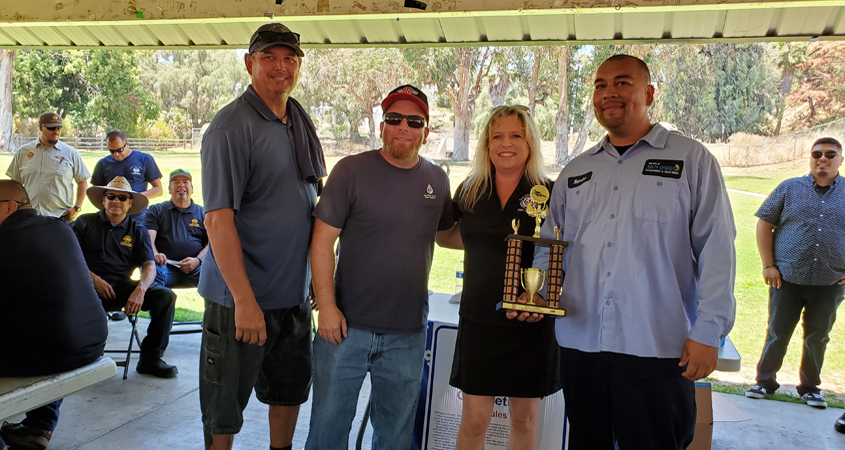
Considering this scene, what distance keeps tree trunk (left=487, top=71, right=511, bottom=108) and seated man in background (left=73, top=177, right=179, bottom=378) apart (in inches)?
340

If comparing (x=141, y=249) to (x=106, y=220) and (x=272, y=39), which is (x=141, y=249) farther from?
(x=272, y=39)

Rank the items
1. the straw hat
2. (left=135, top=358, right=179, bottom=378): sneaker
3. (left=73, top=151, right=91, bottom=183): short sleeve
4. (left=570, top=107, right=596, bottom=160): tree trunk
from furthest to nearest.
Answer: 1. (left=570, top=107, right=596, bottom=160): tree trunk
2. (left=73, top=151, right=91, bottom=183): short sleeve
3. the straw hat
4. (left=135, top=358, right=179, bottom=378): sneaker

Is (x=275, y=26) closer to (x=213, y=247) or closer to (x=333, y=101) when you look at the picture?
(x=213, y=247)

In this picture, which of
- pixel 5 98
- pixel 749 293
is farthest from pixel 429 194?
pixel 5 98

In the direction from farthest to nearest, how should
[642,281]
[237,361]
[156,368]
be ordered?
[156,368] < [237,361] < [642,281]

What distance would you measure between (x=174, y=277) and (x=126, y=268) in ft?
2.18

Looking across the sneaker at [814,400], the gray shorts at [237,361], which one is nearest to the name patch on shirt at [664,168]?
the gray shorts at [237,361]

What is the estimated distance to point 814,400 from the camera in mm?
4672

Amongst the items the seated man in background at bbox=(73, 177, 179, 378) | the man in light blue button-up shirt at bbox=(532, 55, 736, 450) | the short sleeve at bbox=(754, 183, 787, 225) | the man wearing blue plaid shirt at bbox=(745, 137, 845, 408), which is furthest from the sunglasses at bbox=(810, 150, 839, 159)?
the seated man in background at bbox=(73, 177, 179, 378)

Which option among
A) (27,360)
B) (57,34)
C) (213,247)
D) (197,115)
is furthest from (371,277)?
(197,115)

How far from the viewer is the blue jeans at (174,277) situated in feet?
18.3

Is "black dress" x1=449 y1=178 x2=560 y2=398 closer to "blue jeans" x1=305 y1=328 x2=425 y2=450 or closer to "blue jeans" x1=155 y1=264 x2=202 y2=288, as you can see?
"blue jeans" x1=305 y1=328 x2=425 y2=450

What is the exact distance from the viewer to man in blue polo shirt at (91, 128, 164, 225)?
21.3 feet

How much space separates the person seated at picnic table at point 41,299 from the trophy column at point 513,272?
7.57ft
